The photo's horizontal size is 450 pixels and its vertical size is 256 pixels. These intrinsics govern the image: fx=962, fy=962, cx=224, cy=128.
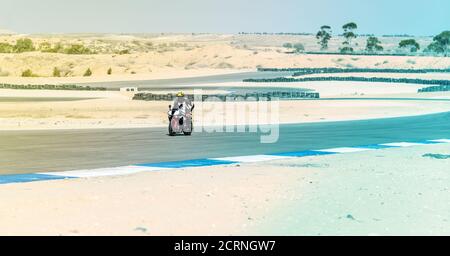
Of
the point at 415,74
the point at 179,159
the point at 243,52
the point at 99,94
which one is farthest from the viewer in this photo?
the point at 243,52

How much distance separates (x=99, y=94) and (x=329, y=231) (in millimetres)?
45043

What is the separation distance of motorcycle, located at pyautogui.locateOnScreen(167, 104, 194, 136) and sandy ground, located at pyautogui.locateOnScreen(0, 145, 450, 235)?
7.44 metres

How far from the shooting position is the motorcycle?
83.0 ft

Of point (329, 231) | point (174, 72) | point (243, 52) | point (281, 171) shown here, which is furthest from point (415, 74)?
point (329, 231)

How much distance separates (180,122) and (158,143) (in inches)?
89.6

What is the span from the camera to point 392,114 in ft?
125

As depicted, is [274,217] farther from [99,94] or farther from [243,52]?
[243,52]

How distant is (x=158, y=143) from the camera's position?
2347 cm

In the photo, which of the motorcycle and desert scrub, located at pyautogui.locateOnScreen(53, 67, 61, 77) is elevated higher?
the motorcycle

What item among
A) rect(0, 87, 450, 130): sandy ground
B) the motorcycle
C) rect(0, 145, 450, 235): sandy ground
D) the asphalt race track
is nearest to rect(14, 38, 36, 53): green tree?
rect(0, 87, 450, 130): sandy ground

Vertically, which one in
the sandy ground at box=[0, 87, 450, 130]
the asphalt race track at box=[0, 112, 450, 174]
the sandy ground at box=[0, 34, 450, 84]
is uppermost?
the asphalt race track at box=[0, 112, 450, 174]

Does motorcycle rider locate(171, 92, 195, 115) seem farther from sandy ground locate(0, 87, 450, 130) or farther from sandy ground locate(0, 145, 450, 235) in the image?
sandy ground locate(0, 145, 450, 235)

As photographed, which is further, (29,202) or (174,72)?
(174,72)

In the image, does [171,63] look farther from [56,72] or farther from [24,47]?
[56,72]
